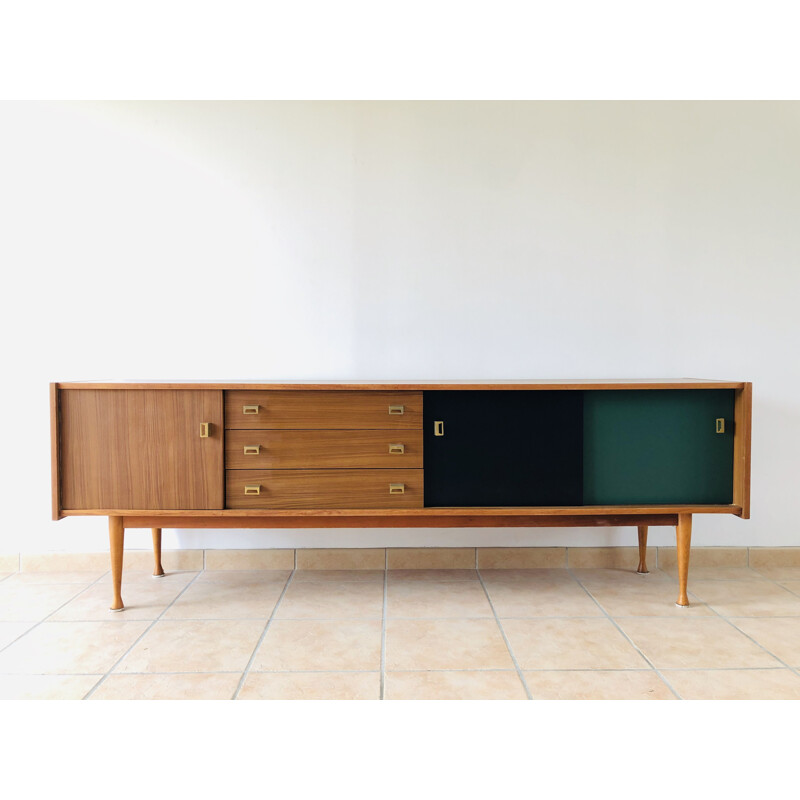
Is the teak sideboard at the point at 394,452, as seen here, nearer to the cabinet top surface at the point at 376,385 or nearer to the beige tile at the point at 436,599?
the cabinet top surface at the point at 376,385

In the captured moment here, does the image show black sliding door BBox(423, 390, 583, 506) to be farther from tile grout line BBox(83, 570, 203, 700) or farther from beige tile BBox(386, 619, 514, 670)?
tile grout line BBox(83, 570, 203, 700)

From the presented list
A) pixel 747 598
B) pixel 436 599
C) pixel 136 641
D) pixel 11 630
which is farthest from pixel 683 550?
pixel 11 630

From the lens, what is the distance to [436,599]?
2559 mm

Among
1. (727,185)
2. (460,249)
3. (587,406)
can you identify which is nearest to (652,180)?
(727,185)

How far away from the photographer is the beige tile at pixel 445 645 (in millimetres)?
2018

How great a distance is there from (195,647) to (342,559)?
858 millimetres

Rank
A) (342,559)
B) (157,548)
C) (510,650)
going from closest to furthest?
1. (510,650)
2. (157,548)
3. (342,559)

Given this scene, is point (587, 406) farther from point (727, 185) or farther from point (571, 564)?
point (727, 185)

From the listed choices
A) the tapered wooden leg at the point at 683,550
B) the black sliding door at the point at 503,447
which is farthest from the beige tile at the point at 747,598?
the black sliding door at the point at 503,447

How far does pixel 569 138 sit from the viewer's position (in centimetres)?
284

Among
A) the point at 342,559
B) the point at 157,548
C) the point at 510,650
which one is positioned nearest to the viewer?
the point at 510,650

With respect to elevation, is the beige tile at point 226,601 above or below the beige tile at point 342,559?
below

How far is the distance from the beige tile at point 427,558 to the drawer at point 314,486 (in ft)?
1.91

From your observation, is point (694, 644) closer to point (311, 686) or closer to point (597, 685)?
point (597, 685)
